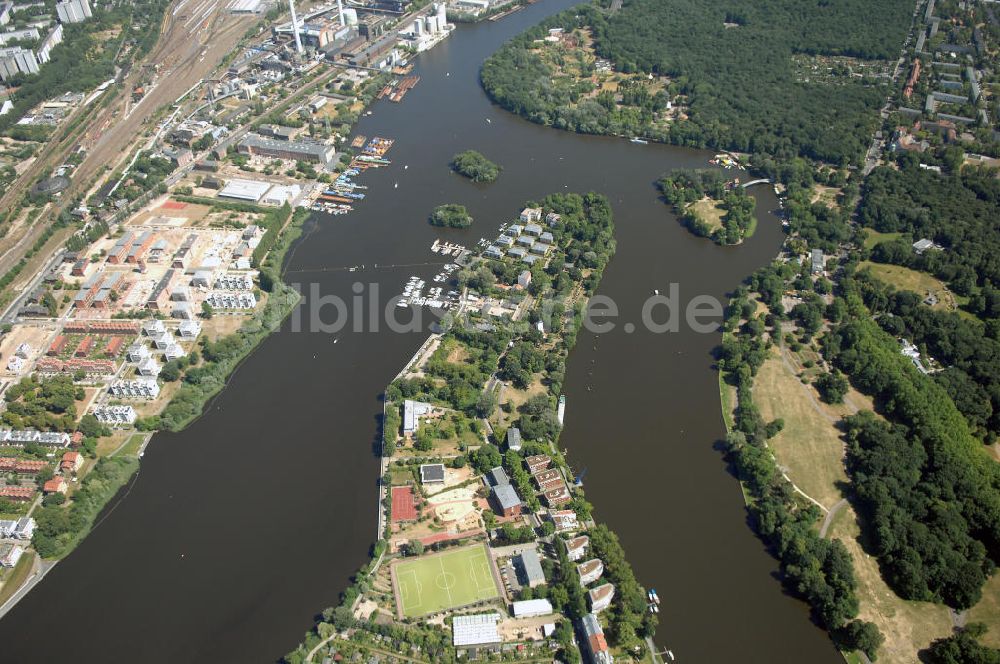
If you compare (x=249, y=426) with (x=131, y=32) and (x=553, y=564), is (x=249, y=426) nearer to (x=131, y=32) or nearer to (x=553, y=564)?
(x=553, y=564)

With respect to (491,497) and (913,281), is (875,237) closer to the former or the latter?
(913,281)

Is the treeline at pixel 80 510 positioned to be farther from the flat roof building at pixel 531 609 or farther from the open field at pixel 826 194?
the open field at pixel 826 194

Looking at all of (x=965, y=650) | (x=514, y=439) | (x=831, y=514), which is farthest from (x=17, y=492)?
(x=965, y=650)

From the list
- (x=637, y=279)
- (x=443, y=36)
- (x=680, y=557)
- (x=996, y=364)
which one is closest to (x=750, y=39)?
(x=443, y=36)

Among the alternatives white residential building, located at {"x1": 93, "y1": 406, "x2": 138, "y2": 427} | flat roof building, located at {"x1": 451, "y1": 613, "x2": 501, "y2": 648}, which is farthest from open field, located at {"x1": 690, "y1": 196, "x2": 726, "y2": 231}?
white residential building, located at {"x1": 93, "y1": 406, "x2": 138, "y2": 427}

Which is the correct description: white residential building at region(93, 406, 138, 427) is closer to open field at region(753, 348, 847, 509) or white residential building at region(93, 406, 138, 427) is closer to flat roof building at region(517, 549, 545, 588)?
flat roof building at region(517, 549, 545, 588)

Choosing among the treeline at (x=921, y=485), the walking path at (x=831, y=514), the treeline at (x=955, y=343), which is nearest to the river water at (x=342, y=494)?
the walking path at (x=831, y=514)
